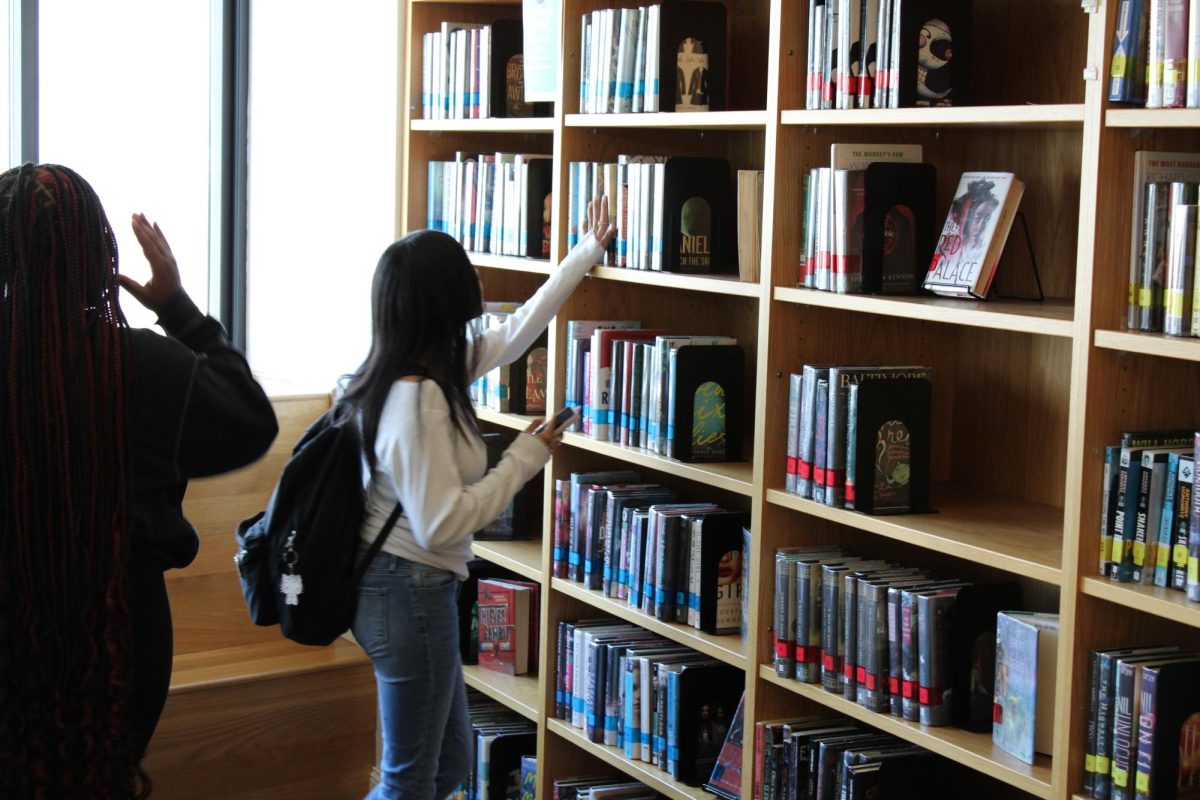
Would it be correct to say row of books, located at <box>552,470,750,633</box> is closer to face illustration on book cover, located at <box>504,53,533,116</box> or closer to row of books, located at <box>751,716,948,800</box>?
row of books, located at <box>751,716,948,800</box>

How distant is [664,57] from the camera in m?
2.82

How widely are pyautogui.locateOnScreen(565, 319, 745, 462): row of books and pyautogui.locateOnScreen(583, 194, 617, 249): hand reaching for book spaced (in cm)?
20

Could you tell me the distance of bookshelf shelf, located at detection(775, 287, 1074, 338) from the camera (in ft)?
6.72

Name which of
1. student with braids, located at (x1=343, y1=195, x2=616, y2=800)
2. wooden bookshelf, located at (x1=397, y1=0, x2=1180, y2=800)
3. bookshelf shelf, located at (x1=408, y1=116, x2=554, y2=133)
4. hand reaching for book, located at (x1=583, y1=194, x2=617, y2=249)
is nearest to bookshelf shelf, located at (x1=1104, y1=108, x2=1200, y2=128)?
wooden bookshelf, located at (x1=397, y1=0, x2=1180, y2=800)

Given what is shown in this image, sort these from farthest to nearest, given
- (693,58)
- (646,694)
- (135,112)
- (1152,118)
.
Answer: (135,112) → (646,694) → (693,58) → (1152,118)

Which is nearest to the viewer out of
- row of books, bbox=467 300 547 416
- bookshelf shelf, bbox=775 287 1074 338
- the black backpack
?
bookshelf shelf, bbox=775 287 1074 338

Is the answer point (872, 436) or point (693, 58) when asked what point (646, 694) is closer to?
point (872, 436)

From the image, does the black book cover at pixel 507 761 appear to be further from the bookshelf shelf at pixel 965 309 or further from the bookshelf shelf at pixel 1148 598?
the bookshelf shelf at pixel 1148 598

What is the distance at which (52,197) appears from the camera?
1845 millimetres

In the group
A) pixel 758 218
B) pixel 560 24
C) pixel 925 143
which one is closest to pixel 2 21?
pixel 560 24

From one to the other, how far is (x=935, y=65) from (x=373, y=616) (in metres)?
1.40

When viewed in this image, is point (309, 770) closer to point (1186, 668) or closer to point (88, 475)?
point (88, 475)

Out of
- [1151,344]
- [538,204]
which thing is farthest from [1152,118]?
[538,204]

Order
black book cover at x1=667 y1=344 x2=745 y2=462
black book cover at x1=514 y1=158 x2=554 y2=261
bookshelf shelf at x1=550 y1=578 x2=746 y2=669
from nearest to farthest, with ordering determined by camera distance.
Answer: bookshelf shelf at x1=550 y1=578 x2=746 y2=669 < black book cover at x1=667 y1=344 x2=745 y2=462 < black book cover at x1=514 y1=158 x2=554 y2=261
